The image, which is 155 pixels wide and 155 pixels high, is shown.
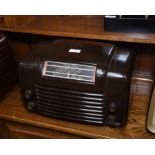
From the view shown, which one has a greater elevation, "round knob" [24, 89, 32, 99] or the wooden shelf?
"round knob" [24, 89, 32, 99]

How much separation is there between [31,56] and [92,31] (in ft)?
0.89

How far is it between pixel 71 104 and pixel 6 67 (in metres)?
0.41

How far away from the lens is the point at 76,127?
35.6 inches

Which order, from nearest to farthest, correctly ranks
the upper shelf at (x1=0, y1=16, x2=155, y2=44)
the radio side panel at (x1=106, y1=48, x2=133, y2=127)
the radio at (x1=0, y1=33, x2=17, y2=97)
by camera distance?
the radio side panel at (x1=106, y1=48, x2=133, y2=127)
the upper shelf at (x1=0, y1=16, x2=155, y2=44)
the radio at (x1=0, y1=33, x2=17, y2=97)

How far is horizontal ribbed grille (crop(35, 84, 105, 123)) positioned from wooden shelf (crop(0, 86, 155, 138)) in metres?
0.04

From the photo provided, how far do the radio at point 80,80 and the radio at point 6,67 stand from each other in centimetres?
21

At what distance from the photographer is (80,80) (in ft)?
2.61

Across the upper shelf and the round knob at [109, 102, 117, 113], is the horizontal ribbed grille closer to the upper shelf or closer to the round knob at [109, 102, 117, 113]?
the round knob at [109, 102, 117, 113]

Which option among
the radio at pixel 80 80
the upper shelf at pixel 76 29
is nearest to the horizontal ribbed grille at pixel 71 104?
the radio at pixel 80 80

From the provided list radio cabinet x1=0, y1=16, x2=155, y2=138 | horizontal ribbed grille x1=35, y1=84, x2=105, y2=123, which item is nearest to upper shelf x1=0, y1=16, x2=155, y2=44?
radio cabinet x1=0, y1=16, x2=155, y2=138

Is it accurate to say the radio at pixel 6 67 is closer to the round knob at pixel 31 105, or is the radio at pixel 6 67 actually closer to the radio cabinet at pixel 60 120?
the radio cabinet at pixel 60 120

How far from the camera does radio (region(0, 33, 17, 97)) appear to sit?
1.04 meters
